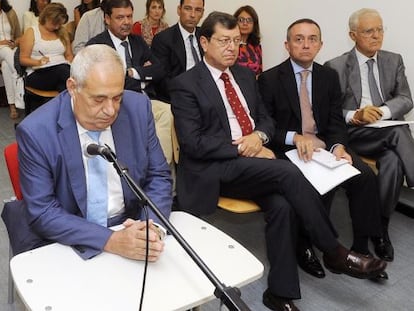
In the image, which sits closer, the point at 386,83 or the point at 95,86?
the point at 95,86

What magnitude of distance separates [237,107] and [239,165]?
0.35m

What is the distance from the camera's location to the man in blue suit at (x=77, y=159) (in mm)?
1454

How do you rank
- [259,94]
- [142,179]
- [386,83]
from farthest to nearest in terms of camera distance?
1. [386,83]
2. [259,94]
3. [142,179]

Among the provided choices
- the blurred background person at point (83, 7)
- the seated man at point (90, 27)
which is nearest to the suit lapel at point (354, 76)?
the seated man at point (90, 27)

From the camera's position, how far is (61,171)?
1576 mm

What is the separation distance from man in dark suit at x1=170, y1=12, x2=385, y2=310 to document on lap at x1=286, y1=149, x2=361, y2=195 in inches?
3.0

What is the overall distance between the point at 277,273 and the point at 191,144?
0.72m

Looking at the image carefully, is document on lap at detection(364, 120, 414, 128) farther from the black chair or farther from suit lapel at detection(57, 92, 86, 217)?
the black chair

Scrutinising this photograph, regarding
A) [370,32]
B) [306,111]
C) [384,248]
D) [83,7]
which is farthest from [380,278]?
[83,7]

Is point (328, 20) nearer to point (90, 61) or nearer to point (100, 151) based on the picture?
point (90, 61)

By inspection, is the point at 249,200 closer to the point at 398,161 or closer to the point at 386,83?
the point at 398,161

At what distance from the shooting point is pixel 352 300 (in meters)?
2.30

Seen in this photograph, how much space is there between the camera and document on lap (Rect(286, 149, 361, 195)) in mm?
2229

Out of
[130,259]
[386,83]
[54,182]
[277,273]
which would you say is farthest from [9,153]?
[386,83]
